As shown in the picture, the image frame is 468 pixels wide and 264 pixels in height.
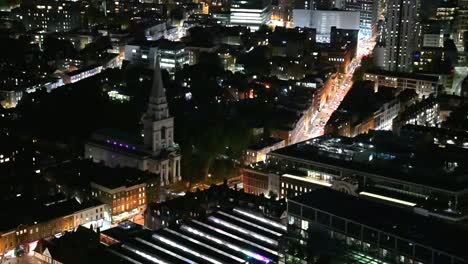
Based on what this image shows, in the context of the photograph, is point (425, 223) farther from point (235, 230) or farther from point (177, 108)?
point (177, 108)

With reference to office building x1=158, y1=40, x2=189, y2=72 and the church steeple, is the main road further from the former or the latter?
office building x1=158, y1=40, x2=189, y2=72


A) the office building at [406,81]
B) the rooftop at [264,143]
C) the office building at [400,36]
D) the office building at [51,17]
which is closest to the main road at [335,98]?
the office building at [406,81]

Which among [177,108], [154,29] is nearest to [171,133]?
[177,108]

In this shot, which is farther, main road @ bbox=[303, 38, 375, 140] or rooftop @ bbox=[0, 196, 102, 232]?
main road @ bbox=[303, 38, 375, 140]

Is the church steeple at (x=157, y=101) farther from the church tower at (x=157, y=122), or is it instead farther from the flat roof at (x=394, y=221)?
the flat roof at (x=394, y=221)

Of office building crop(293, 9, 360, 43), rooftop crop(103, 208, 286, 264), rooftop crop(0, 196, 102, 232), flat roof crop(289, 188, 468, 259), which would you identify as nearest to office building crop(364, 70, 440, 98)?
office building crop(293, 9, 360, 43)

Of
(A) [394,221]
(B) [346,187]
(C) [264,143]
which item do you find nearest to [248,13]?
(C) [264,143]
